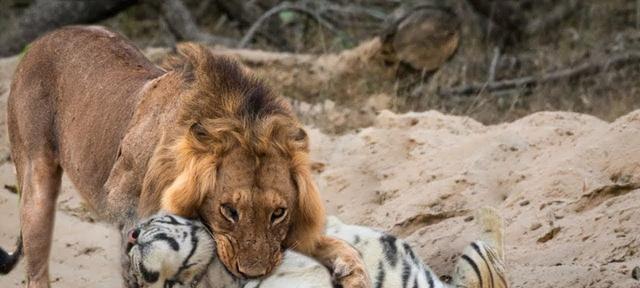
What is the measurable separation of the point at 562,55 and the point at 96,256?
19.3 feet

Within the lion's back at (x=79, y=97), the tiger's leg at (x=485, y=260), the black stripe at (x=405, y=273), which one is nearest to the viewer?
the black stripe at (x=405, y=273)

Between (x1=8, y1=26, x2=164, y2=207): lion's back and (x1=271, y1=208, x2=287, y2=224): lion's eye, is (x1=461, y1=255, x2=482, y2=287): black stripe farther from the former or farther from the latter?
(x1=8, y1=26, x2=164, y2=207): lion's back

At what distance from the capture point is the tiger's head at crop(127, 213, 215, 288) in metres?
4.75

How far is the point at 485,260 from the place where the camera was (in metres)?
5.73

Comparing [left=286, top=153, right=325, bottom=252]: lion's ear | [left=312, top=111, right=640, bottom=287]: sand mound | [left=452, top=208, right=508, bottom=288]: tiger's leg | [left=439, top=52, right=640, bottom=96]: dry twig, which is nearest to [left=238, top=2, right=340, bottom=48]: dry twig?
[left=439, top=52, right=640, bottom=96]: dry twig

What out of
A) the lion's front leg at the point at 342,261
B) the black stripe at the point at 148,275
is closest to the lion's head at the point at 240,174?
the lion's front leg at the point at 342,261

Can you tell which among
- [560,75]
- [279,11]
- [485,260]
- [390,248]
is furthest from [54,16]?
[485,260]

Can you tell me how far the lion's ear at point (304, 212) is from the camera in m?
5.04

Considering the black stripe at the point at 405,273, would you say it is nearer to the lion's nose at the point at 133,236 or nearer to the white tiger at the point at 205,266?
the white tiger at the point at 205,266

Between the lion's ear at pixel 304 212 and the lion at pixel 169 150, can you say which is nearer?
the lion at pixel 169 150

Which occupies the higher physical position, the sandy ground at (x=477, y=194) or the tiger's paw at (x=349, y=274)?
the tiger's paw at (x=349, y=274)

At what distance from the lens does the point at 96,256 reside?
795 centimetres

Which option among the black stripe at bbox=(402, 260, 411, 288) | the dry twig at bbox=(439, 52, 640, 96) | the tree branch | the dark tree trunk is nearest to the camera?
the black stripe at bbox=(402, 260, 411, 288)

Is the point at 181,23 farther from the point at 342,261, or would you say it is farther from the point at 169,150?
the point at 342,261
